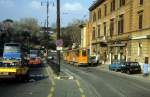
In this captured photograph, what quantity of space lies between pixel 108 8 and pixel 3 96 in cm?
6325

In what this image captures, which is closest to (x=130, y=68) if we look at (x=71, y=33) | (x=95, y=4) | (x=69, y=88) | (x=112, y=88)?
(x=112, y=88)

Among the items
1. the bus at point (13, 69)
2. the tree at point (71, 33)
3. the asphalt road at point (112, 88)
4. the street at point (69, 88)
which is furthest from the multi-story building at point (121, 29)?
the tree at point (71, 33)

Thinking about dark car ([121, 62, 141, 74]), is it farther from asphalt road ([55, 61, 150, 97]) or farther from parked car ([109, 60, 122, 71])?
asphalt road ([55, 61, 150, 97])

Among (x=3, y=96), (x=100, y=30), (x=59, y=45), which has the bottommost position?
(x=3, y=96)

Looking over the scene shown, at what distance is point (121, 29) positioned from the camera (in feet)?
228

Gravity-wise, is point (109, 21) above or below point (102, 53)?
above

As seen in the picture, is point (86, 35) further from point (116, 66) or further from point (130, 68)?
point (130, 68)

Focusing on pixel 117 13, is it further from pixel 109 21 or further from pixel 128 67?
pixel 128 67

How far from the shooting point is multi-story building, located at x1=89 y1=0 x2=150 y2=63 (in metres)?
56.4

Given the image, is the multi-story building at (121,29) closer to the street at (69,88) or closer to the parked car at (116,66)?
the parked car at (116,66)

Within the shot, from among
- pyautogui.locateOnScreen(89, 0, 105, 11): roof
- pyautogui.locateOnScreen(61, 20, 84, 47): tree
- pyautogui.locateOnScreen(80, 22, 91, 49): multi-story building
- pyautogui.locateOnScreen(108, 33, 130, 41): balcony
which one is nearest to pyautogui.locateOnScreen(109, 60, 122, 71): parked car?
pyautogui.locateOnScreen(108, 33, 130, 41): balcony

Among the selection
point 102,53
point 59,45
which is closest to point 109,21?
point 102,53

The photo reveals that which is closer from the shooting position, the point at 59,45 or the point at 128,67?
the point at 59,45

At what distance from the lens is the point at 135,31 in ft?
197
